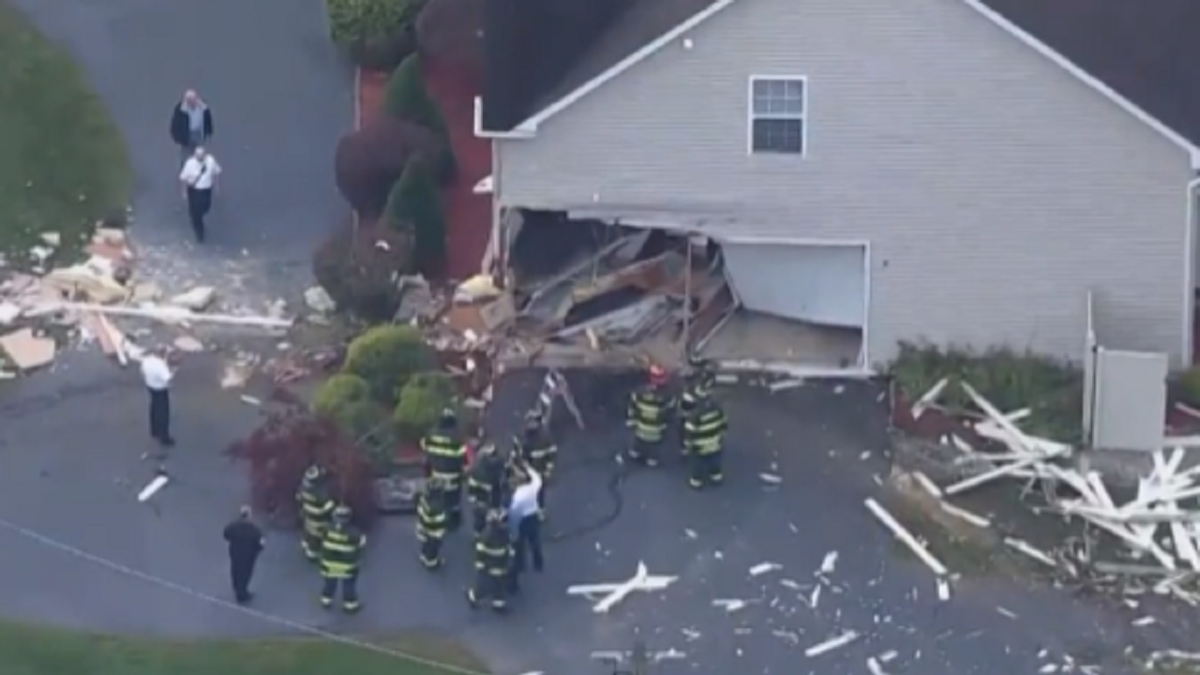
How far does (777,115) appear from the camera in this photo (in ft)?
137

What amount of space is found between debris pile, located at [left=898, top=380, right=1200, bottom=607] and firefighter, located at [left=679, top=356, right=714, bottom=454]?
2.35 m

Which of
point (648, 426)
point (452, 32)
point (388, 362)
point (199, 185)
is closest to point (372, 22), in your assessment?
point (452, 32)

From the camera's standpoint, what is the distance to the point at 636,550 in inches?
1528

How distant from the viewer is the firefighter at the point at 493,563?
37.4 meters

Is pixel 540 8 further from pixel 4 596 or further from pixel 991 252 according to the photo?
pixel 4 596

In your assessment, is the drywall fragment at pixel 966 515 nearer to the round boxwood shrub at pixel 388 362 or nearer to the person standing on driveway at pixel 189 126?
the round boxwood shrub at pixel 388 362

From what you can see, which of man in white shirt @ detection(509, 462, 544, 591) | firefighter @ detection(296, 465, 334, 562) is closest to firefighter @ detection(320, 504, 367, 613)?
firefighter @ detection(296, 465, 334, 562)

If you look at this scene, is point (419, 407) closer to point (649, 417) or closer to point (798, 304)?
point (649, 417)

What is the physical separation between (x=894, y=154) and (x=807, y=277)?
1883 millimetres

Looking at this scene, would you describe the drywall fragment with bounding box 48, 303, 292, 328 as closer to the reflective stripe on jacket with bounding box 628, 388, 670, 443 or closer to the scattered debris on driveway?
the reflective stripe on jacket with bounding box 628, 388, 670, 443

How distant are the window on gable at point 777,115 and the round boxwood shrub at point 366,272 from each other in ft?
14.9

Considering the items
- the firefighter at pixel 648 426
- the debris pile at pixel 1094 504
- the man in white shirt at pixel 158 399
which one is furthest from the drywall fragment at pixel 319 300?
the debris pile at pixel 1094 504

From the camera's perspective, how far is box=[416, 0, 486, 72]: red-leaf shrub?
162 feet

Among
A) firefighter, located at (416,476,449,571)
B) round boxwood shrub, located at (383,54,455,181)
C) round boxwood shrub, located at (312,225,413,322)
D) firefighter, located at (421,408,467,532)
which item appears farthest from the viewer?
round boxwood shrub, located at (383,54,455,181)
